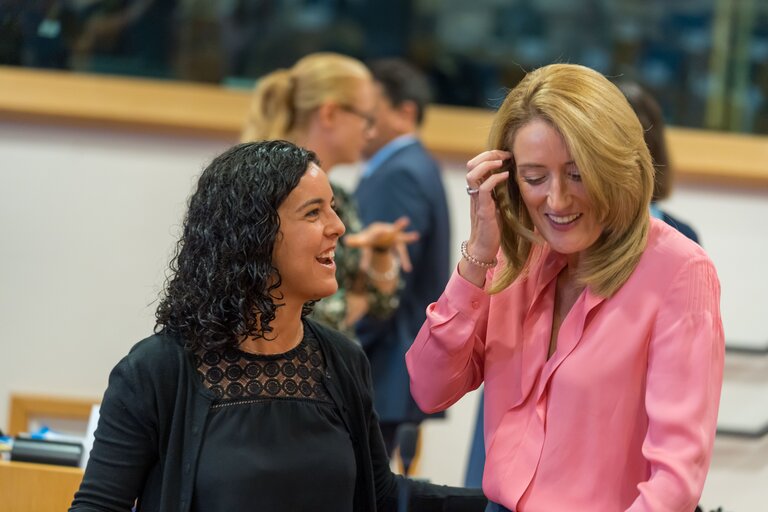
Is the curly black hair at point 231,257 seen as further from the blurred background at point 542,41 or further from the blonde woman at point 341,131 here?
the blurred background at point 542,41

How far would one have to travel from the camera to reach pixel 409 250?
4129 mm

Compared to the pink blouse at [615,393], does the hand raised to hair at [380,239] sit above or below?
above

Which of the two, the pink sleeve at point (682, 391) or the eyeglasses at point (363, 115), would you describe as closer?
the pink sleeve at point (682, 391)

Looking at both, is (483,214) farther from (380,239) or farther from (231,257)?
(380,239)

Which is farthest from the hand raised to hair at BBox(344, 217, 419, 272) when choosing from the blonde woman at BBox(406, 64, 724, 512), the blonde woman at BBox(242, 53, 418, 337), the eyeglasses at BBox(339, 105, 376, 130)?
the blonde woman at BBox(406, 64, 724, 512)

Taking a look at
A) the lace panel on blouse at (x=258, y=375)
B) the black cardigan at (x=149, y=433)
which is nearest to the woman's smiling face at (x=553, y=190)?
the lace panel on blouse at (x=258, y=375)

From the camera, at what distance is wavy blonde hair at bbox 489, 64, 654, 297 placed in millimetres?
1883

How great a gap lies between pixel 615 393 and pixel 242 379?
2.04 feet

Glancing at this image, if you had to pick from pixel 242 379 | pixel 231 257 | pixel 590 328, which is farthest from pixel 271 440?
pixel 590 328

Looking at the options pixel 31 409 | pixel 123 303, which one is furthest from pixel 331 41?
pixel 31 409

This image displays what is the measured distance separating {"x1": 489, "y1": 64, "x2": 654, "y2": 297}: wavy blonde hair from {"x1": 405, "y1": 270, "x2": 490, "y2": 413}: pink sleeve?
19cm

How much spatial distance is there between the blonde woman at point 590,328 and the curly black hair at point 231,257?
0.30m

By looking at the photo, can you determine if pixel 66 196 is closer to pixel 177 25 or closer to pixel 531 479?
pixel 177 25

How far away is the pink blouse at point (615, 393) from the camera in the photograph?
184 cm
